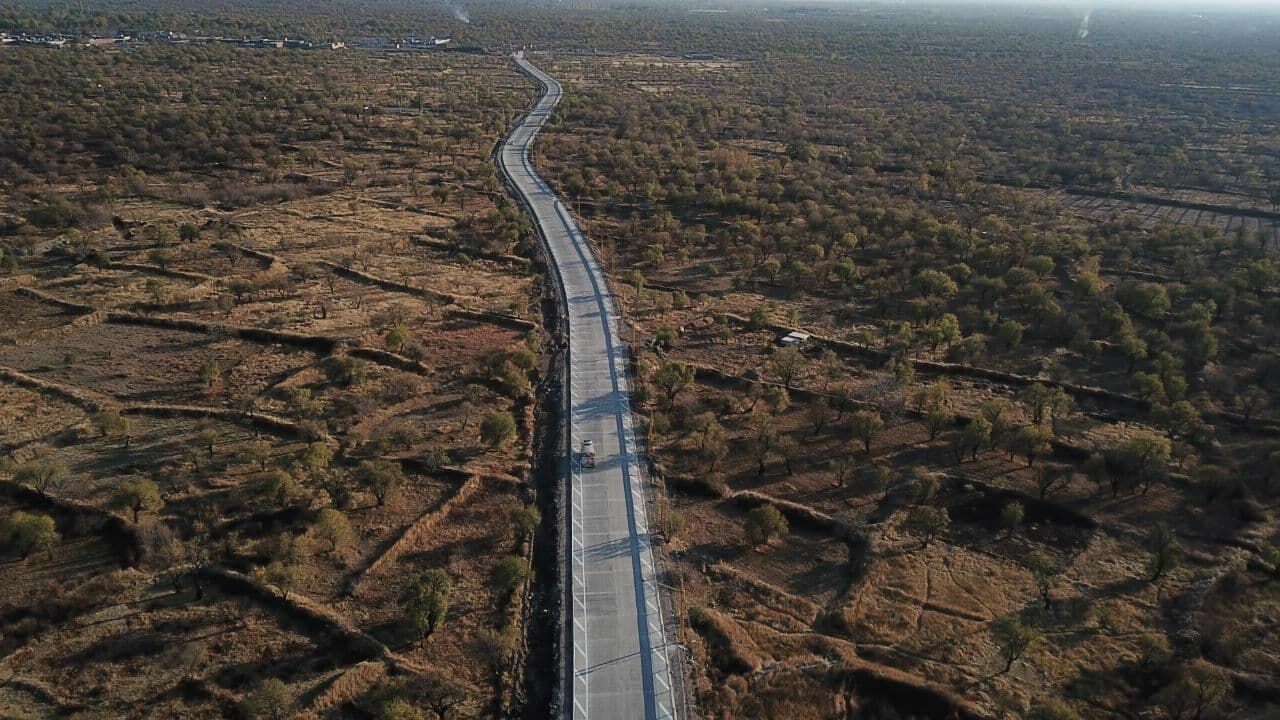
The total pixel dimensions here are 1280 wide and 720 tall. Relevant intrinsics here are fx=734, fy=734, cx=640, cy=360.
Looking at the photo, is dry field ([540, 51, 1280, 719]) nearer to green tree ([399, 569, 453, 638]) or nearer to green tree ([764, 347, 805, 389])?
green tree ([764, 347, 805, 389])

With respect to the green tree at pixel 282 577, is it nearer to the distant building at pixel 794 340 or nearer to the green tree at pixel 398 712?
the green tree at pixel 398 712

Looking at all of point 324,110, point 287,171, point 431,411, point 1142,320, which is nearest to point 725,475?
point 431,411

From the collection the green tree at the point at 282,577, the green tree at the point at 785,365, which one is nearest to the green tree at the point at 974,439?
the green tree at the point at 785,365

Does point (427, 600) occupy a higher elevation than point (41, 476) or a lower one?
lower

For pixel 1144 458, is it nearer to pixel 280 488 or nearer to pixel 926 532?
pixel 926 532

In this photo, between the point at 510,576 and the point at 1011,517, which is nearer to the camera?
the point at 510,576

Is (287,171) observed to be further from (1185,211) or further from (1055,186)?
(1185,211)

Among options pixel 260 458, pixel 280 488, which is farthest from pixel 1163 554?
pixel 260 458
